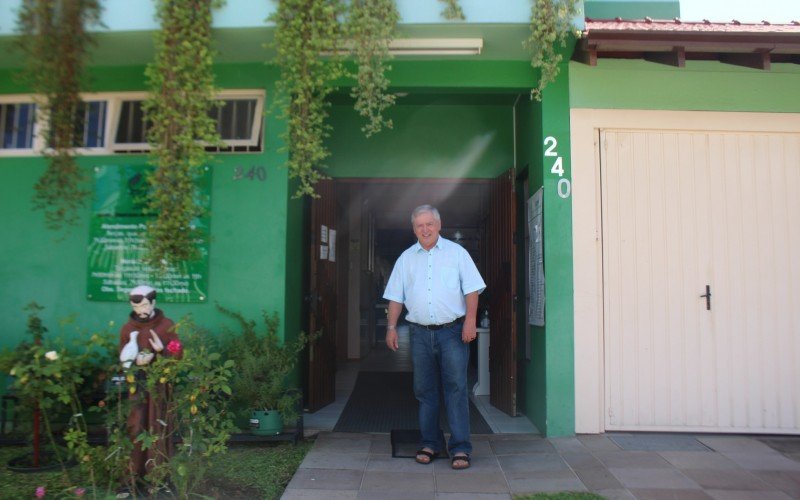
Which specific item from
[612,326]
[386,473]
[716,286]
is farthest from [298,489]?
[716,286]

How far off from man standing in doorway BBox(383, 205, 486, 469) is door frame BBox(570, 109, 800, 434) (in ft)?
3.75

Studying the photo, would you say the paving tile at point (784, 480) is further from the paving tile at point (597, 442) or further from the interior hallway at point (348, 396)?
the interior hallway at point (348, 396)

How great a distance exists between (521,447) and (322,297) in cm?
247

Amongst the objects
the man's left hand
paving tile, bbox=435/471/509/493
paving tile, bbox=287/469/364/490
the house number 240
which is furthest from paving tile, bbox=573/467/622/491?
the house number 240

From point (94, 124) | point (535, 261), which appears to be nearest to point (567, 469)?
point (535, 261)

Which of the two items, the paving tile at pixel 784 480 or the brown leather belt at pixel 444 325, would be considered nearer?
the paving tile at pixel 784 480

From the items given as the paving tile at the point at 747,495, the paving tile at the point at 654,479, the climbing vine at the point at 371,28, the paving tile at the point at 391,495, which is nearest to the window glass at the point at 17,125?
the climbing vine at the point at 371,28

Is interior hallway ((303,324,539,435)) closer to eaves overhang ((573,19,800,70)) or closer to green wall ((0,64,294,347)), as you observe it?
green wall ((0,64,294,347))

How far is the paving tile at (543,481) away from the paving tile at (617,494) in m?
0.13

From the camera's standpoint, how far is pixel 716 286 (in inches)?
201

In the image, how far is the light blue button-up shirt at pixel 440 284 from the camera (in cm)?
434

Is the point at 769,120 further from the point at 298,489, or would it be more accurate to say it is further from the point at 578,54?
the point at 298,489

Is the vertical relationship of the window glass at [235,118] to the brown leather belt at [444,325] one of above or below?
above

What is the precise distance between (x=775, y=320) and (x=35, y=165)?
22.0ft
